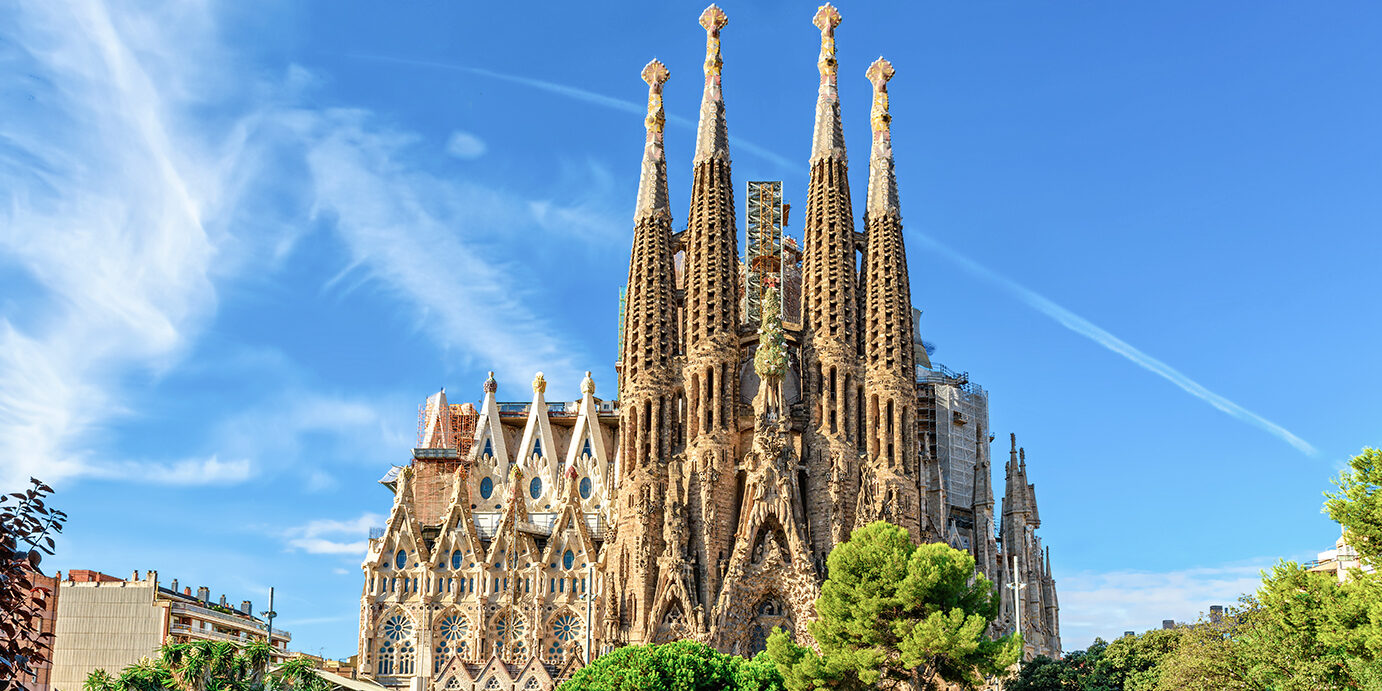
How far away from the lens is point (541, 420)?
66.8 meters

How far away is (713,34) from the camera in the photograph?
60.4m

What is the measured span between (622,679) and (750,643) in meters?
14.9

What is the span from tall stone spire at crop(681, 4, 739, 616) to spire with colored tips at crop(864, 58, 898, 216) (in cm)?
641

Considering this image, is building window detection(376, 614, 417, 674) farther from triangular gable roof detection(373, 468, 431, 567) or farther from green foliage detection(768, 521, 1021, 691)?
green foliage detection(768, 521, 1021, 691)

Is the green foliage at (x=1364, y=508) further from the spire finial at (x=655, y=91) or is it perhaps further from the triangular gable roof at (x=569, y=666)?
the spire finial at (x=655, y=91)

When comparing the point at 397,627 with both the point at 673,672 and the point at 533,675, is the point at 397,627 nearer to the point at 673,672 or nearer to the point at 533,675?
the point at 533,675

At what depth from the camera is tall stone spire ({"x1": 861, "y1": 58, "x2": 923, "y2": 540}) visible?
5212cm

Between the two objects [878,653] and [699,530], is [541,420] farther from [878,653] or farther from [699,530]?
[878,653]

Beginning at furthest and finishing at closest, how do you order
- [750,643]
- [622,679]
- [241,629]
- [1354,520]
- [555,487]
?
[241,629]
[555,487]
[750,643]
[622,679]
[1354,520]

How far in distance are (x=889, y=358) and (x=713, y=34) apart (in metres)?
17.5

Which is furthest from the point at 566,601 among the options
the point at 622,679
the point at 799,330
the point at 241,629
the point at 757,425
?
the point at 241,629

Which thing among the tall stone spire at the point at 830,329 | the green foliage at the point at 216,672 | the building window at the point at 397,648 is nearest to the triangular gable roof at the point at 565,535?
the building window at the point at 397,648

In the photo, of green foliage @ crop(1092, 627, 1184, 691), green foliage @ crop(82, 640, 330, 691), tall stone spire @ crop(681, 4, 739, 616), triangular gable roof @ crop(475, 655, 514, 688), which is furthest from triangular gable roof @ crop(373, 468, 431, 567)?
green foliage @ crop(1092, 627, 1184, 691)

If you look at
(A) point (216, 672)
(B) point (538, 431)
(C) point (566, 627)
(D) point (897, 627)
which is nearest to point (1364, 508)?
(D) point (897, 627)
